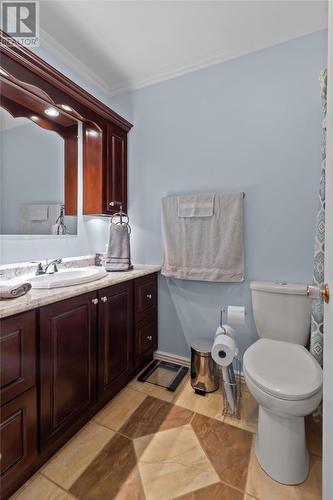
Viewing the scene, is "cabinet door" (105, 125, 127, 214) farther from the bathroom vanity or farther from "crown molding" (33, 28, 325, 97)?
the bathroom vanity

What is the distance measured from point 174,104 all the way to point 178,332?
6.60 feet

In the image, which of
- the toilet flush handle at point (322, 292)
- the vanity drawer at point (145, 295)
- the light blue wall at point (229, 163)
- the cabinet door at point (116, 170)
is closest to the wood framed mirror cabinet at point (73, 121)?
the cabinet door at point (116, 170)

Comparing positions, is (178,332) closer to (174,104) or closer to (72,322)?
(72,322)

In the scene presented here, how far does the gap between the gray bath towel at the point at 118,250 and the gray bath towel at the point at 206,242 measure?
0.33m

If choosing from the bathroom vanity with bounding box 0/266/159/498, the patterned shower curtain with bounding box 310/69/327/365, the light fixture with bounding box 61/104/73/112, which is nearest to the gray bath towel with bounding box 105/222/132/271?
the bathroom vanity with bounding box 0/266/159/498

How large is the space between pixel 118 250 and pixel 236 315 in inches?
40.9

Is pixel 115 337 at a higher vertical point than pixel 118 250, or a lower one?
lower

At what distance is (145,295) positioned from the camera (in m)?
2.02

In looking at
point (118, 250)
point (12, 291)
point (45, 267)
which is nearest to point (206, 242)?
point (118, 250)

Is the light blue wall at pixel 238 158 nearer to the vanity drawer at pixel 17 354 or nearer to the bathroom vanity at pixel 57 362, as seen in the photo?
the bathroom vanity at pixel 57 362

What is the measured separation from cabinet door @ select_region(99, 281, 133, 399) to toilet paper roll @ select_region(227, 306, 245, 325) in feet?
2.45

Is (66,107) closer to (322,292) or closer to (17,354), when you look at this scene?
(17,354)

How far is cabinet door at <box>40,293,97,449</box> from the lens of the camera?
1161 mm

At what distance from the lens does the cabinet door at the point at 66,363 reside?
116 cm
